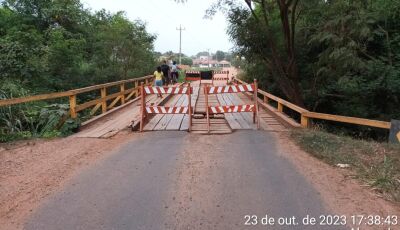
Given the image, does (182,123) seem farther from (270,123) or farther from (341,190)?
(341,190)

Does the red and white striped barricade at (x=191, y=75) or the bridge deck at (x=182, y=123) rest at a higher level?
the red and white striped barricade at (x=191, y=75)

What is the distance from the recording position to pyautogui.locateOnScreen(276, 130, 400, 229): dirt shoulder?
4.84 meters

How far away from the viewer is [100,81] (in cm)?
2431

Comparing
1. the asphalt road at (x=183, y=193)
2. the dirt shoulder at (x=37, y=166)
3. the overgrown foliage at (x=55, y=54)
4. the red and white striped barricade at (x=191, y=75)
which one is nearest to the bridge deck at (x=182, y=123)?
the dirt shoulder at (x=37, y=166)

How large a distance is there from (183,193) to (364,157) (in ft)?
11.9

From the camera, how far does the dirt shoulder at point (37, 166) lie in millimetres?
5133

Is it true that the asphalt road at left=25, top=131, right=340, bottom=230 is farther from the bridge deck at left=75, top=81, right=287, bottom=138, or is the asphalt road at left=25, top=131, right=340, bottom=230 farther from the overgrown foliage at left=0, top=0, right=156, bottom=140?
the overgrown foliage at left=0, top=0, right=156, bottom=140

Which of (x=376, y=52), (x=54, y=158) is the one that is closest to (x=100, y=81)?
(x=376, y=52)

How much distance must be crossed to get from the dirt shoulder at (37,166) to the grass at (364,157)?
164 inches

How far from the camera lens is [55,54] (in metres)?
19.1

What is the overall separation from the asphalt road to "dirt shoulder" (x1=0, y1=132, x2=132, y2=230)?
24 cm

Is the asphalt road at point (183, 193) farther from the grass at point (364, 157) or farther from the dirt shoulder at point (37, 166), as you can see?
the grass at point (364, 157)

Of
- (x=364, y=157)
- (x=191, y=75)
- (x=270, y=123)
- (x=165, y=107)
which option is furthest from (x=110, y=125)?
(x=191, y=75)

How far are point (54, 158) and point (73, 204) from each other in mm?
2680
